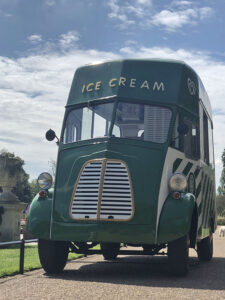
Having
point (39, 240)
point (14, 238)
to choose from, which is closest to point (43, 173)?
point (39, 240)

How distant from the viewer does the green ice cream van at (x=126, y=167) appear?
8727mm

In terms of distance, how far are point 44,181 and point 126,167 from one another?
69.2 inches

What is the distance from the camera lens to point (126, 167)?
29.2 feet

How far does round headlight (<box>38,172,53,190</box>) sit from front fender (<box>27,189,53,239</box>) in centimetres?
26

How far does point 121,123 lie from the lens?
9.40 metres

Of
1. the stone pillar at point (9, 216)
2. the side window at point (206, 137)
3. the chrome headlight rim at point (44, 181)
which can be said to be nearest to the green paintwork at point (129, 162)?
the chrome headlight rim at point (44, 181)

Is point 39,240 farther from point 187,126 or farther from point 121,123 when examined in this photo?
point 187,126

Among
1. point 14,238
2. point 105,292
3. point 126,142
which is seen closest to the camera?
point 105,292

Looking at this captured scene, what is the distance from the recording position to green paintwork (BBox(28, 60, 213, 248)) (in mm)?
8695

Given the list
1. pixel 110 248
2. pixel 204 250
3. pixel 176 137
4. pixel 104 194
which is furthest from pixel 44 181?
pixel 204 250

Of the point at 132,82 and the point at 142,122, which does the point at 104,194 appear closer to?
the point at 142,122

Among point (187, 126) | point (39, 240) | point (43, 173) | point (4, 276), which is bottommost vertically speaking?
point (4, 276)

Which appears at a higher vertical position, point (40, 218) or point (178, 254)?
point (40, 218)

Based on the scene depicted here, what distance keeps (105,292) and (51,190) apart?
118 inches
